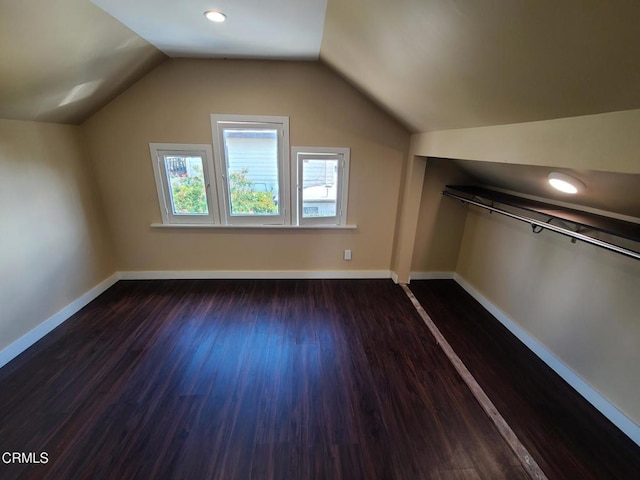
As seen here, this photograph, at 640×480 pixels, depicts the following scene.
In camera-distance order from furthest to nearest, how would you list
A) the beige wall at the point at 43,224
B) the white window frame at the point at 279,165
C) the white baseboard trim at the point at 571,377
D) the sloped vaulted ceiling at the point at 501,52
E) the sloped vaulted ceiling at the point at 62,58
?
the white window frame at the point at 279,165 → the beige wall at the point at 43,224 → the white baseboard trim at the point at 571,377 → the sloped vaulted ceiling at the point at 62,58 → the sloped vaulted ceiling at the point at 501,52

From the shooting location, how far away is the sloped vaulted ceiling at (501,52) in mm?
707

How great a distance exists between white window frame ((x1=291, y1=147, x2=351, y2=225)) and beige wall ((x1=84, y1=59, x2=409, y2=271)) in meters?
0.07

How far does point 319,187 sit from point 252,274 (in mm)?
1364

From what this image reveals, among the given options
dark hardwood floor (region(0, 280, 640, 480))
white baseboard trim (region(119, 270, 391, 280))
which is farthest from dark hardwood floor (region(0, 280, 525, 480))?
white baseboard trim (region(119, 270, 391, 280))

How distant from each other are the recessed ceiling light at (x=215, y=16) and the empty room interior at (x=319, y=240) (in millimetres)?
20

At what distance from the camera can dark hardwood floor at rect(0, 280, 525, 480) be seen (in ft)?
4.53

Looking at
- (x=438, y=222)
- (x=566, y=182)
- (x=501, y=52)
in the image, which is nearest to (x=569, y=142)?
(x=501, y=52)

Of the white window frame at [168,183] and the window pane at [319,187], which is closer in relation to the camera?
the white window frame at [168,183]

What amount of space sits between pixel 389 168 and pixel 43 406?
11.2 feet

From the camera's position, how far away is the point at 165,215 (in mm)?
2939

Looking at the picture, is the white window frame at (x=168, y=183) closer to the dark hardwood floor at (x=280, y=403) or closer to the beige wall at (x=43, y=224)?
the beige wall at (x=43, y=224)

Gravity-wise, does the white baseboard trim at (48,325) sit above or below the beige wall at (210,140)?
below

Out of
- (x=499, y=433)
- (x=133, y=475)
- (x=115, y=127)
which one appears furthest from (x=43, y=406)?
(x=499, y=433)

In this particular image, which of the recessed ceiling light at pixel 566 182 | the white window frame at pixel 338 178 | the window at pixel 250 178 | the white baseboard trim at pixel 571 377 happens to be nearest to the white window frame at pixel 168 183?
the window at pixel 250 178
